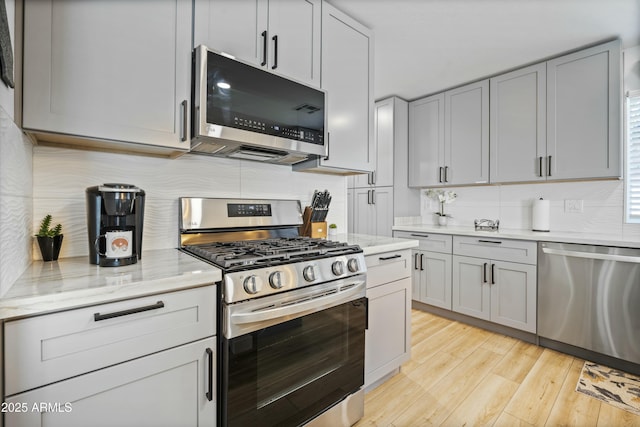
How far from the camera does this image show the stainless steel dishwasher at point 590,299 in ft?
6.63

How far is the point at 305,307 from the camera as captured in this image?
1.29 meters

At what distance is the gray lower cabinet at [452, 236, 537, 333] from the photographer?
249cm

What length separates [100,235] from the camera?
3.67ft

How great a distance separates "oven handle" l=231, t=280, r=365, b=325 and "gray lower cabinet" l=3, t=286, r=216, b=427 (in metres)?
0.13

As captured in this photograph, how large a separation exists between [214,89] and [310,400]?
1508 millimetres

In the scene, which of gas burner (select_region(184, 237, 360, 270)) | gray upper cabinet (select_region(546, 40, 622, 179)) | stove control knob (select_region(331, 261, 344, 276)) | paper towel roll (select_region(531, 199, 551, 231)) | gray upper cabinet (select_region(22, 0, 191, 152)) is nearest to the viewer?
gray upper cabinet (select_region(22, 0, 191, 152))

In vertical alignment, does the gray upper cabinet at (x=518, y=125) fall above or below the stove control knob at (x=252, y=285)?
above

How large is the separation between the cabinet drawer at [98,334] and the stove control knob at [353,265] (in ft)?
2.27

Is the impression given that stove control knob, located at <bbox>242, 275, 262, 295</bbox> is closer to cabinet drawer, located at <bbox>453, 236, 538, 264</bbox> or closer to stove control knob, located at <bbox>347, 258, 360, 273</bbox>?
stove control knob, located at <bbox>347, 258, 360, 273</bbox>

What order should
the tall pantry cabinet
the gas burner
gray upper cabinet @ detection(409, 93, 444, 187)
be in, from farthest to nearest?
1. the tall pantry cabinet
2. gray upper cabinet @ detection(409, 93, 444, 187)
3. the gas burner

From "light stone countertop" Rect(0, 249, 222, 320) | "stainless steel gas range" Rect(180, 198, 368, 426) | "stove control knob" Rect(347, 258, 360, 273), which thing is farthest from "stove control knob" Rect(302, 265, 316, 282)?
"light stone countertop" Rect(0, 249, 222, 320)

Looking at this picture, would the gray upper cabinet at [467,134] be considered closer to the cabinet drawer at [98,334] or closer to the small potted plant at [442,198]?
the small potted plant at [442,198]

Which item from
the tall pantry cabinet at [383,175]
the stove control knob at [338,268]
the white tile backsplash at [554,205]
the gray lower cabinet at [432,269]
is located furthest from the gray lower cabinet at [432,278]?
the stove control knob at [338,268]

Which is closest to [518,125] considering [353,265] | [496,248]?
[496,248]
